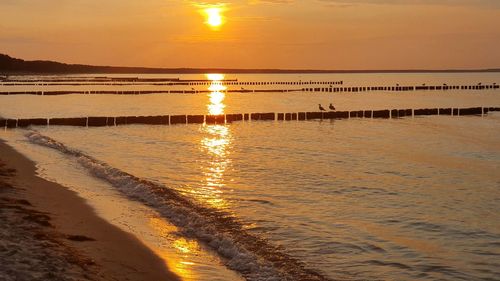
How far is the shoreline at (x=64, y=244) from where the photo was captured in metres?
9.78

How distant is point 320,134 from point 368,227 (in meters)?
27.1

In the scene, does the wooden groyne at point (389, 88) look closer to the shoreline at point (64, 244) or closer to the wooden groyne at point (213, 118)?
the wooden groyne at point (213, 118)

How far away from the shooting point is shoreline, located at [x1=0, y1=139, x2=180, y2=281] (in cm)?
978

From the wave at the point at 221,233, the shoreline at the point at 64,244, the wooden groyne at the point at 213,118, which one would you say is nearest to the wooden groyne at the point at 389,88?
the wooden groyne at the point at 213,118

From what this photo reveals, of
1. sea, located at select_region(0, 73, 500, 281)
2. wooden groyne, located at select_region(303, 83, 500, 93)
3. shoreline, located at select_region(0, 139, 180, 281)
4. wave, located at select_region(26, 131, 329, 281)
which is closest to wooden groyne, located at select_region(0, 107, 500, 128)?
sea, located at select_region(0, 73, 500, 281)

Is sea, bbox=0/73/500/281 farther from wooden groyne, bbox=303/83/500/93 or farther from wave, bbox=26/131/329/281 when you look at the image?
wooden groyne, bbox=303/83/500/93

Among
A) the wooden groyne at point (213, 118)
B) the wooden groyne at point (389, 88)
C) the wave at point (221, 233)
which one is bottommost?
the wave at point (221, 233)

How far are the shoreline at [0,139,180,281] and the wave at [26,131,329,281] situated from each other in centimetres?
136

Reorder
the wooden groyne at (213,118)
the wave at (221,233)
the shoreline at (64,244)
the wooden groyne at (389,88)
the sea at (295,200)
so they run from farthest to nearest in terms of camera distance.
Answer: the wooden groyne at (389,88) < the wooden groyne at (213,118) < the sea at (295,200) < the wave at (221,233) < the shoreline at (64,244)

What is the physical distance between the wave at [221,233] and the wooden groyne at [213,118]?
25.0 m

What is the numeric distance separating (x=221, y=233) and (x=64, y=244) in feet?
10.9

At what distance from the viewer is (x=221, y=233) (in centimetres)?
1341

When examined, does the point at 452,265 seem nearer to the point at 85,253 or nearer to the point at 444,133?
the point at 85,253

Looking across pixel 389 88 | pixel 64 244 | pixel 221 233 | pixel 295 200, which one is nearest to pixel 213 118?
pixel 295 200
